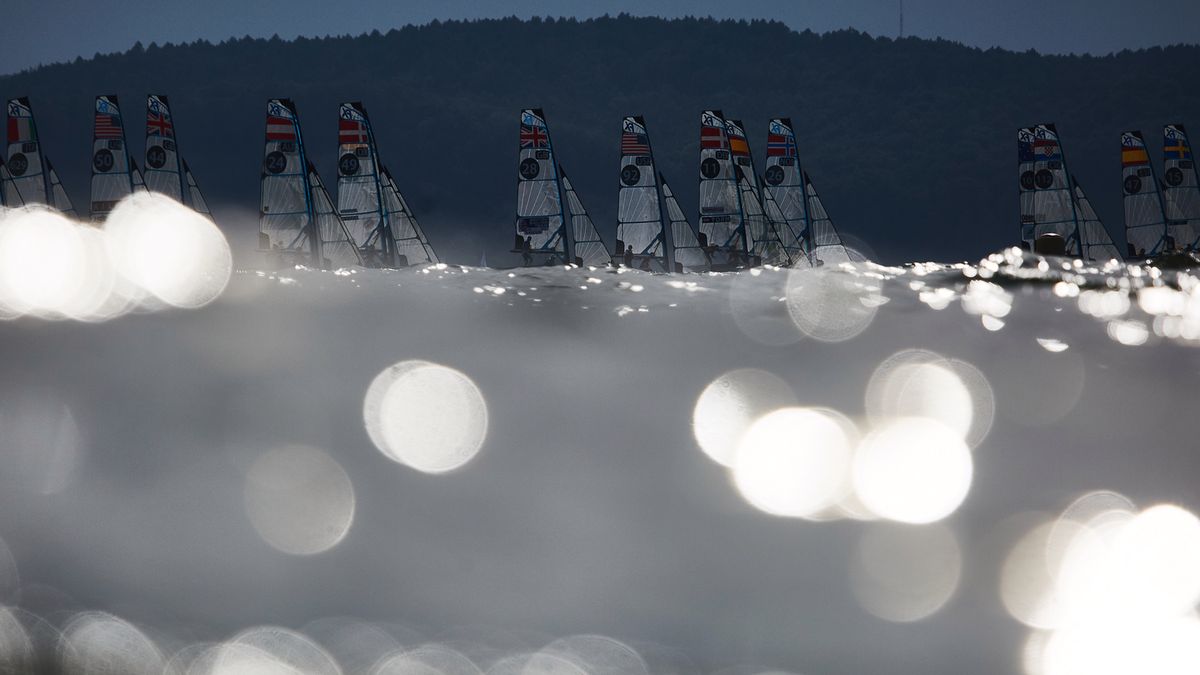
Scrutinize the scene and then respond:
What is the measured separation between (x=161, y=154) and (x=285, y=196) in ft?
34.3

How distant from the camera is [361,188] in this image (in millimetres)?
67000

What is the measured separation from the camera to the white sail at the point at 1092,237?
7525cm

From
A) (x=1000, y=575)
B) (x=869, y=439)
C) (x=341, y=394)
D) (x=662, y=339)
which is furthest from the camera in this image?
(x=662, y=339)

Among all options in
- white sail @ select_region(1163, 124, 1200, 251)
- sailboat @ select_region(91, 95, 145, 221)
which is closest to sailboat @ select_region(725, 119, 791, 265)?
white sail @ select_region(1163, 124, 1200, 251)

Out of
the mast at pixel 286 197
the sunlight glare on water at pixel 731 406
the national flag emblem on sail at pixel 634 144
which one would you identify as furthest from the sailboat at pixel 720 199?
the sunlight glare on water at pixel 731 406

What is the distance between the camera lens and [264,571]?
670cm

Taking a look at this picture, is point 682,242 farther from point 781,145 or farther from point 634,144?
point 781,145

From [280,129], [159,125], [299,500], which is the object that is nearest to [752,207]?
[280,129]

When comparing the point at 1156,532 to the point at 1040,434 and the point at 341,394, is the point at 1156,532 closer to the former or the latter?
the point at 1040,434

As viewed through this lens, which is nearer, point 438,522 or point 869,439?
point 438,522

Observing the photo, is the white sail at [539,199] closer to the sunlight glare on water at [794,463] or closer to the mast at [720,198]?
the mast at [720,198]

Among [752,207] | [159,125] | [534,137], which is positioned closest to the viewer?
[159,125]

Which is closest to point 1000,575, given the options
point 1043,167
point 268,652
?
point 268,652

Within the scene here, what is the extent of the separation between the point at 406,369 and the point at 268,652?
6.94 metres
